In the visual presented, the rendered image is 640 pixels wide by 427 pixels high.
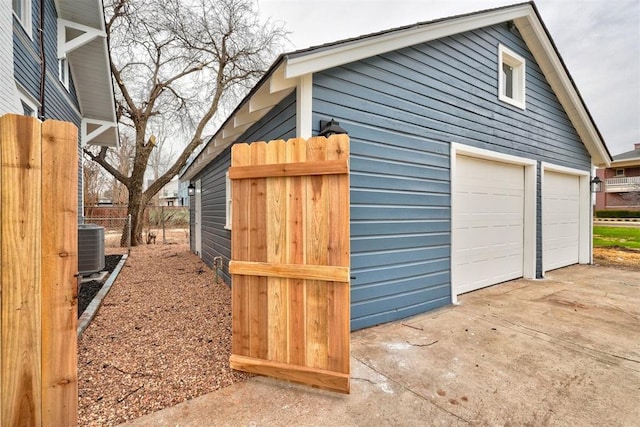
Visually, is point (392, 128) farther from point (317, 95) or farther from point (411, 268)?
point (411, 268)

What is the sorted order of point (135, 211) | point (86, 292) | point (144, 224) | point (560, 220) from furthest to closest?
point (144, 224), point (135, 211), point (560, 220), point (86, 292)

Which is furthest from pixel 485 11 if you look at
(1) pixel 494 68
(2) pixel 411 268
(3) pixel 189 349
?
(3) pixel 189 349

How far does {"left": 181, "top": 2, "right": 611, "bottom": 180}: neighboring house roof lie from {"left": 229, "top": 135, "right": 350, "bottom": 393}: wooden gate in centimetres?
84

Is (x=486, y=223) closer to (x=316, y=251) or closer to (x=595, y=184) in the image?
(x=316, y=251)

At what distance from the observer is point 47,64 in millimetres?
5773

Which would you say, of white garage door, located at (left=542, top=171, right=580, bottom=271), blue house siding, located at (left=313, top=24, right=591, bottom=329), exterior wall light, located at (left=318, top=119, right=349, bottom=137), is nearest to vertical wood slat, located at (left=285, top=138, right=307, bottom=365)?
exterior wall light, located at (left=318, top=119, right=349, bottom=137)

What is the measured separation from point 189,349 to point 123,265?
220 inches

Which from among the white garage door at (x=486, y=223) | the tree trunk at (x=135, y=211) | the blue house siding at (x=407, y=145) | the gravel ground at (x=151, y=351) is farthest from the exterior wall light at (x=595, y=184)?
the tree trunk at (x=135, y=211)

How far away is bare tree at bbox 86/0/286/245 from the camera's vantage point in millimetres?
10602

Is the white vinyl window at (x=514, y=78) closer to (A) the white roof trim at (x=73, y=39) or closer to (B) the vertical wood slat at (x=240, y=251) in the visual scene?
(B) the vertical wood slat at (x=240, y=251)

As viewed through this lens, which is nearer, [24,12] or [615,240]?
[24,12]

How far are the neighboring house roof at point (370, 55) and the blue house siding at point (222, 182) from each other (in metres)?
0.11

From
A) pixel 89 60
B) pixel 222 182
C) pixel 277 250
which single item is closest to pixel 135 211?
pixel 89 60

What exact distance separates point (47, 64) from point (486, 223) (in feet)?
28.6
